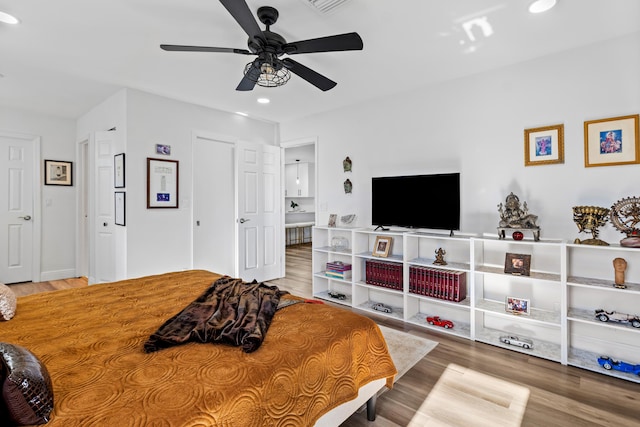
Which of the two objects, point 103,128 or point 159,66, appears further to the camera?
point 103,128

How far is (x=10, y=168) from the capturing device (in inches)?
184

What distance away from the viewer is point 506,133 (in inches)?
118

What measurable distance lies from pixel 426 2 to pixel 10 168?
587 cm

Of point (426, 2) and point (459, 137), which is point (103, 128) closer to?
point (426, 2)

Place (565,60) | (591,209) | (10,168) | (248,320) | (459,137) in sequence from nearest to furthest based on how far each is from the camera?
(248,320)
(591,209)
(565,60)
(459,137)
(10,168)

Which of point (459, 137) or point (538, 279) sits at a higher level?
point (459, 137)

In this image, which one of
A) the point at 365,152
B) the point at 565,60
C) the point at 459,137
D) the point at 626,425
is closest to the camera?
the point at 626,425

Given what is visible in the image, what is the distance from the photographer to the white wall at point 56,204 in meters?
4.87

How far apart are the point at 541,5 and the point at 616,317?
2.27 metres

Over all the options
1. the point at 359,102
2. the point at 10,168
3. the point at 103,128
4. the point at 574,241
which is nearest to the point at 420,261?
the point at 574,241

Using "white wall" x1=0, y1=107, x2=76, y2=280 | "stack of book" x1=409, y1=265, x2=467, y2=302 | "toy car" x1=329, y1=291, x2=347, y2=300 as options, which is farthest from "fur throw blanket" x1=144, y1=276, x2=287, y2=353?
"white wall" x1=0, y1=107, x2=76, y2=280

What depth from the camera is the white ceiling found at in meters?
2.15

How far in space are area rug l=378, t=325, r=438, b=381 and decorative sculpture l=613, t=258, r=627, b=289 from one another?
141 centimetres

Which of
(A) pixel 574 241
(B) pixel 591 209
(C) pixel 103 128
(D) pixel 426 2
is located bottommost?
→ (A) pixel 574 241
